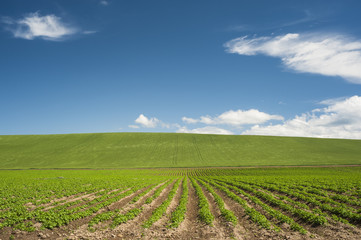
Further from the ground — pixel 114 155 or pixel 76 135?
pixel 76 135

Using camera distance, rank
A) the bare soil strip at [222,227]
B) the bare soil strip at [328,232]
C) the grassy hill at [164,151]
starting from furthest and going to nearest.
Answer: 1. the grassy hill at [164,151]
2. the bare soil strip at [222,227]
3. the bare soil strip at [328,232]

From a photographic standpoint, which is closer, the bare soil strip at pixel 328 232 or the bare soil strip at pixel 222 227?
the bare soil strip at pixel 328 232

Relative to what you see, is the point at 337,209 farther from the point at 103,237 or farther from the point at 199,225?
the point at 103,237

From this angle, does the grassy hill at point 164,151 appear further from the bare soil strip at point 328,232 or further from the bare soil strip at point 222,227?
the bare soil strip at point 328,232

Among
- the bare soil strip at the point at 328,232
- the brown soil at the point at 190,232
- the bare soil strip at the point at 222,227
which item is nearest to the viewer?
the bare soil strip at the point at 328,232

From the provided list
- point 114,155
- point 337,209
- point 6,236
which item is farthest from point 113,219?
point 114,155

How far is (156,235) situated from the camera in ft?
41.5

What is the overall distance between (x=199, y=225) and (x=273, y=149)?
104m

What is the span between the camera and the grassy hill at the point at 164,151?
8756cm

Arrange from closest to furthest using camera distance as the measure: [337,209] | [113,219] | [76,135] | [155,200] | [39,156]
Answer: [113,219], [337,209], [155,200], [39,156], [76,135]

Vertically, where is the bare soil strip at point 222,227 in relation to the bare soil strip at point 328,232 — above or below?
below

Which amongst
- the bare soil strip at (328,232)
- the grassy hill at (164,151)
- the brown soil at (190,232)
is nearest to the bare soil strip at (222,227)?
the brown soil at (190,232)

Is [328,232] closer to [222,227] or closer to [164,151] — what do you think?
[222,227]

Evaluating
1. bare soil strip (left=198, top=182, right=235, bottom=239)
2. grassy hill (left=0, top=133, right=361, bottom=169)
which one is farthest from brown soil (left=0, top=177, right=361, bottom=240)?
grassy hill (left=0, top=133, right=361, bottom=169)
